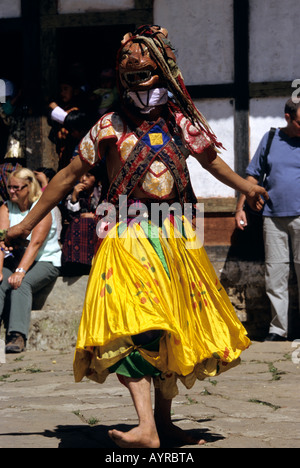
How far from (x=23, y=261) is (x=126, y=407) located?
9.31 ft

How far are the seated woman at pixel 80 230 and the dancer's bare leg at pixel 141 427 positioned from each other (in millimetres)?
4006

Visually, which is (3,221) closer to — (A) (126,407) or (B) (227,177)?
(A) (126,407)

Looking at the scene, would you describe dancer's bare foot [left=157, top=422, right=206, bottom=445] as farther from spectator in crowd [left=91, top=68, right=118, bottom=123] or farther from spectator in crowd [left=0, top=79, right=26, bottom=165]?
spectator in crowd [left=0, top=79, right=26, bottom=165]

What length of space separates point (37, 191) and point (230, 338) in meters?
3.97

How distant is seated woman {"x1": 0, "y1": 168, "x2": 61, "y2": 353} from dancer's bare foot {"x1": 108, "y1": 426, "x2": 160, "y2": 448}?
12.5ft

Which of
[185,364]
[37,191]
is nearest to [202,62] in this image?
[37,191]

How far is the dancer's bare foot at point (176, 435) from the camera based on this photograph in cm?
449

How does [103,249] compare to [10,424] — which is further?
[10,424]

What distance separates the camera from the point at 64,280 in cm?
835

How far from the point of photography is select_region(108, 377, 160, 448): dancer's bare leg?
4.01m

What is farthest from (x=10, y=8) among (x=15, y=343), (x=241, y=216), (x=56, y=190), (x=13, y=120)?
(x=56, y=190)

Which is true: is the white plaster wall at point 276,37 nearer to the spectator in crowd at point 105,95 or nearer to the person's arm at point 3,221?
the spectator in crowd at point 105,95

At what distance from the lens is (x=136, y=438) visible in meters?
4.02
